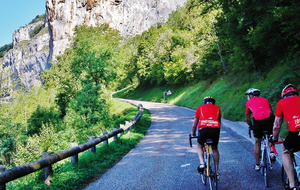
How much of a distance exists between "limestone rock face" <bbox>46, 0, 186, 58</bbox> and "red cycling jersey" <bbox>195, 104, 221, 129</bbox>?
83.1 m

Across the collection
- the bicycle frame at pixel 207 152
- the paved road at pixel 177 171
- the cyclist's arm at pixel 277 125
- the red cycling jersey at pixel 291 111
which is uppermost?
the red cycling jersey at pixel 291 111

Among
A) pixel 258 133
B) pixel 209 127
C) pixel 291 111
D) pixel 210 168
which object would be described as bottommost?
pixel 210 168

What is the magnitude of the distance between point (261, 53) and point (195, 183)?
54.7 feet

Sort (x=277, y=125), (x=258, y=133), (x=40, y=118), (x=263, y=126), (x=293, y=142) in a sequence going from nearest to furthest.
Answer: (x=293, y=142), (x=277, y=125), (x=263, y=126), (x=258, y=133), (x=40, y=118)

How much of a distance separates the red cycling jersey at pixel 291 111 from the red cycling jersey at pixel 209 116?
1272 mm

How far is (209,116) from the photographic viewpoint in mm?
5020

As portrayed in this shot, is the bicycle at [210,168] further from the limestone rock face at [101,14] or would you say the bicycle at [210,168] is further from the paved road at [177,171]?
the limestone rock face at [101,14]

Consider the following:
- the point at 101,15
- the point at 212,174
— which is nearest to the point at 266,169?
the point at 212,174

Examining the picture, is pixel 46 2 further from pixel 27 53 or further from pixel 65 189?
Answer: pixel 65 189

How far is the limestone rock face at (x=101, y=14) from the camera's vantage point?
279ft

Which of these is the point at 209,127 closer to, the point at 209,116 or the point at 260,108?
the point at 209,116

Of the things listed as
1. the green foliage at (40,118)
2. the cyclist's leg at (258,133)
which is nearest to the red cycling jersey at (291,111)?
the cyclist's leg at (258,133)

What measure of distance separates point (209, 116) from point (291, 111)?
1544mm

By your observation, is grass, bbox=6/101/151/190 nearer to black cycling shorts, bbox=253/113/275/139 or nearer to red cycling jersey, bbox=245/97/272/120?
black cycling shorts, bbox=253/113/275/139
